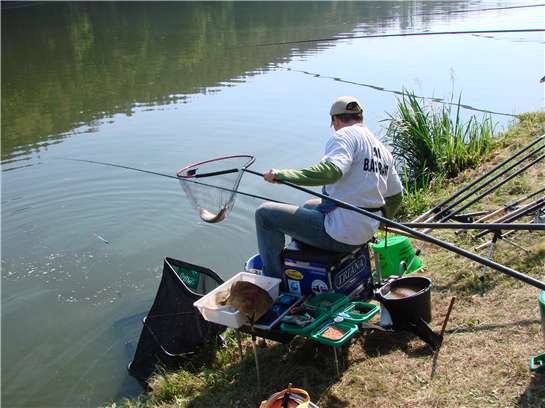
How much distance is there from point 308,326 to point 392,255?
1275 mm

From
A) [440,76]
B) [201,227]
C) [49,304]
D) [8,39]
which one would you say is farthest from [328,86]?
[8,39]

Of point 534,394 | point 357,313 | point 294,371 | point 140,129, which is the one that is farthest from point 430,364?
point 140,129

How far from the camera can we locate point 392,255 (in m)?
4.20

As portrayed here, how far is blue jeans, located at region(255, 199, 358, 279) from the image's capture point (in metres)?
3.43

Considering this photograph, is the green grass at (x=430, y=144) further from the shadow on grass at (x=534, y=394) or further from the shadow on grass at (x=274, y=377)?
the shadow on grass at (x=534, y=394)

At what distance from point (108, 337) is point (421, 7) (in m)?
21.7

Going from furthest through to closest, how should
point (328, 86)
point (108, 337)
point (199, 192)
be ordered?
1. point (328, 86)
2. point (108, 337)
3. point (199, 192)

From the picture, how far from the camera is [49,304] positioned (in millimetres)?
5055

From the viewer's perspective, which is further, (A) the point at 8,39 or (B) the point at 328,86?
(A) the point at 8,39

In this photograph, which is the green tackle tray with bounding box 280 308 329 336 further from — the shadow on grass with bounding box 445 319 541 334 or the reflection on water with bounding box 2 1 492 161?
the reflection on water with bounding box 2 1 492 161

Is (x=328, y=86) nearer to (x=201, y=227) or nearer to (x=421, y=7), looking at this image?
(x=201, y=227)

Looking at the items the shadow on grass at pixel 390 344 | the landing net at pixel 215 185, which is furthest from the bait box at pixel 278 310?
the landing net at pixel 215 185

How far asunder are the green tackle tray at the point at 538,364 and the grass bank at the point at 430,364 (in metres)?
0.05

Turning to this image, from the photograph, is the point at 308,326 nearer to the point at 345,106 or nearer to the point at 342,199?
the point at 342,199
